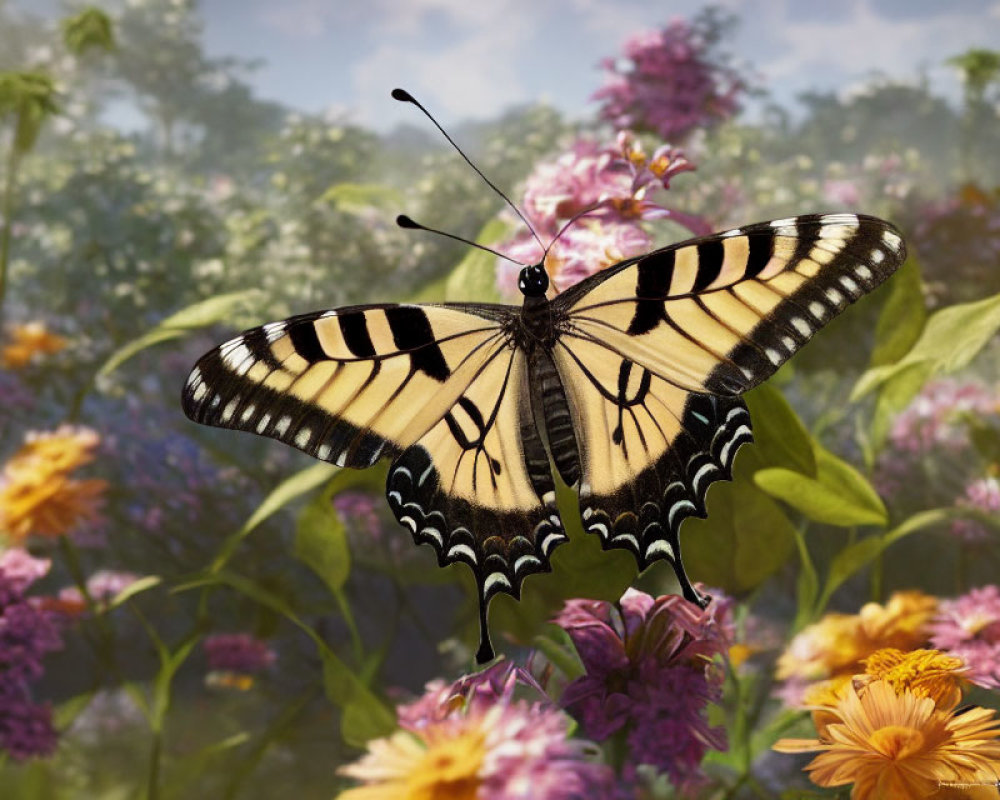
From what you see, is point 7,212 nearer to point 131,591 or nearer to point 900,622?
point 131,591

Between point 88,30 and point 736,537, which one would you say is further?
point 88,30

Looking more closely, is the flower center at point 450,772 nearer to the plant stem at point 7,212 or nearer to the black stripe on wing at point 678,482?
the black stripe on wing at point 678,482

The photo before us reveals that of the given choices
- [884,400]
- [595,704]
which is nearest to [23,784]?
[595,704]

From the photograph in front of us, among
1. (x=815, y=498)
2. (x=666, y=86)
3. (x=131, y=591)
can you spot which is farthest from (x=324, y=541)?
(x=666, y=86)

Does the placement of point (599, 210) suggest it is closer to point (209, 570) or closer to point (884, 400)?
point (884, 400)

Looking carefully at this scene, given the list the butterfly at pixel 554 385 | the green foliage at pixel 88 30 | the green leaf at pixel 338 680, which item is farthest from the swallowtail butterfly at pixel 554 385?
the green foliage at pixel 88 30

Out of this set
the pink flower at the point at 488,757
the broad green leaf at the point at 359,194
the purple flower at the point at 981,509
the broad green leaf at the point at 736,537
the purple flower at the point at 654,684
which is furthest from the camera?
the broad green leaf at the point at 359,194
